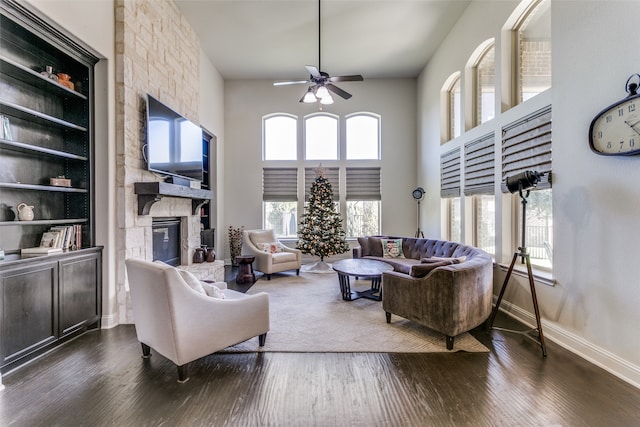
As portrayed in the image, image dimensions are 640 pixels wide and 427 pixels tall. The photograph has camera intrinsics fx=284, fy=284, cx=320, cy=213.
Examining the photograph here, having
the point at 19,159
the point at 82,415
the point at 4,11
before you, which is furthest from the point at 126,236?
the point at 4,11

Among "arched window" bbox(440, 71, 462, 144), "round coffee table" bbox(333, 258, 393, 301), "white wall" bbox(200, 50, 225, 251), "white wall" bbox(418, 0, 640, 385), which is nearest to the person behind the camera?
"white wall" bbox(418, 0, 640, 385)

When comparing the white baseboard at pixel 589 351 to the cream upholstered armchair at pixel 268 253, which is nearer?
the white baseboard at pixel 589 351

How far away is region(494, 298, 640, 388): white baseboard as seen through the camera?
218cm

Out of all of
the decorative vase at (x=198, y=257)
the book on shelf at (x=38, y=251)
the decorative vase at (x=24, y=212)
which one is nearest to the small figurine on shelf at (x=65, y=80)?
the decorative vase at (x=24, y=212)

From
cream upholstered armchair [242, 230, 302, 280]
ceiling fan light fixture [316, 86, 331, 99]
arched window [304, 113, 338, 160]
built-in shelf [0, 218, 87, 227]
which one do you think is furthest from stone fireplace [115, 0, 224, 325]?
arched window [304, 113, 338, 160]

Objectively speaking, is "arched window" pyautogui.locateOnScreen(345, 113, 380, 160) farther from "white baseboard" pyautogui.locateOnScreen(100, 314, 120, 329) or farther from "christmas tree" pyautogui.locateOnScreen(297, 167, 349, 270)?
"white baseboard" pyautogui.locateOnScreen(100, 314, 120, 329)

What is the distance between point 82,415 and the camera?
186 centimetres

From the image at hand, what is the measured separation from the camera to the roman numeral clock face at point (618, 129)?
2125mm

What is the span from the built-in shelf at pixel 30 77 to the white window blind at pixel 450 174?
546 centimetres

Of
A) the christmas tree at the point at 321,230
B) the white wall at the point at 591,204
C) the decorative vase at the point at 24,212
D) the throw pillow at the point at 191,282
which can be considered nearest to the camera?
the white wall at the point at 591,204

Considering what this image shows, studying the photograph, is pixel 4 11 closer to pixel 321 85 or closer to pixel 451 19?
pixel 321 85

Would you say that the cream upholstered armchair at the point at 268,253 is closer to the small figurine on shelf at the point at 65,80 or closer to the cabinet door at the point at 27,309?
the cabinet door at the point at 27,309

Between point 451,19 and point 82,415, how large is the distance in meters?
6.55

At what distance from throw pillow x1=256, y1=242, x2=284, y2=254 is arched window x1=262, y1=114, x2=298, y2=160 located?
2.32 meters
